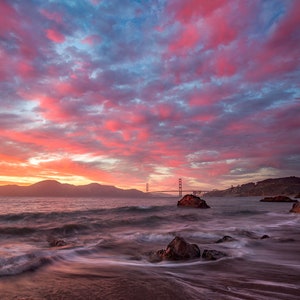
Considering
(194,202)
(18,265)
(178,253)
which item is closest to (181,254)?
(178,253)

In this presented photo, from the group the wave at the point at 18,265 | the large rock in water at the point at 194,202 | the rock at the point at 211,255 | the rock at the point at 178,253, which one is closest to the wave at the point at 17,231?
the wave at the point at 18,265

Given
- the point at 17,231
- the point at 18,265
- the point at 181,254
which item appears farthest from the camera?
the point at 17,231

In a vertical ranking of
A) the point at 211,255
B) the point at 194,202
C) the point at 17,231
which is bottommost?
the point at 17,231

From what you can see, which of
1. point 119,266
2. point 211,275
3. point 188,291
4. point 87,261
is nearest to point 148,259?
point 119,266

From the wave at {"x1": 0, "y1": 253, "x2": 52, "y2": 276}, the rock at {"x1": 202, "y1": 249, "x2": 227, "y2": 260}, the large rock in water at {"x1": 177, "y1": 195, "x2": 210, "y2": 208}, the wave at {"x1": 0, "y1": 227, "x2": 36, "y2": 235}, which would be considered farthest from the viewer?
the large rock in water at {"x1": 177, "y1": 195, "x2": 210, "y2": 208}

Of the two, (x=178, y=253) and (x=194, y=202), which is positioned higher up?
(x=194, y=202)

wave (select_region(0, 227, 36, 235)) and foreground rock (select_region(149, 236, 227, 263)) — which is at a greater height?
foreground rock (select_region(149, 236, 227, 263))

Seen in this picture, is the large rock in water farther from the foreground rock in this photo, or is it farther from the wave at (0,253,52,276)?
the wave at (0,253,52,276)

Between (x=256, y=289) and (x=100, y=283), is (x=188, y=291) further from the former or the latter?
(x=100, y=283)

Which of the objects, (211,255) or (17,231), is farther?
(17,231)

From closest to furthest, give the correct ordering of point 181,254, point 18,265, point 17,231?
point 18,265 < point 181,254 < point 17,231

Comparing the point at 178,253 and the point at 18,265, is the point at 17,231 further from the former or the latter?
the point at 178,253

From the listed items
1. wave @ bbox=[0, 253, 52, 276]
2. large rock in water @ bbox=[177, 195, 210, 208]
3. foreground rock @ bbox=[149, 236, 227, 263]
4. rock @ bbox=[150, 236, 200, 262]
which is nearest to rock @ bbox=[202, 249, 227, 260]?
foreground rock @ bbox=[149, 236, 227, 263]

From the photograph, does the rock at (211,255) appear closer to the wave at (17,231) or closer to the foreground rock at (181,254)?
the foreground rock at (181,254)
